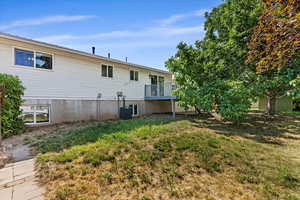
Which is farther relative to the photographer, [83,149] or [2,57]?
[2,57]

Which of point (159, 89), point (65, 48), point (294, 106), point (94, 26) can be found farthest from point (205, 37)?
point (294, 106)

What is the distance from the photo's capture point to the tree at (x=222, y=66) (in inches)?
354

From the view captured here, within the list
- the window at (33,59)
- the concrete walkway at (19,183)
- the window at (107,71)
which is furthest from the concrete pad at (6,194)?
the window at (107,71)

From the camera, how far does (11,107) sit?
7344 millimetres

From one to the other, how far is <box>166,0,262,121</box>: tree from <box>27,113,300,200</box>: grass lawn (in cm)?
284

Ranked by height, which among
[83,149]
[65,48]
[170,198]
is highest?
[65,48]

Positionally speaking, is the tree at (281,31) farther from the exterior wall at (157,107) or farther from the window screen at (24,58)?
the exterior wall at (157,107)

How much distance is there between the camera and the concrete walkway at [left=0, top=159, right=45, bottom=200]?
9.96 ft

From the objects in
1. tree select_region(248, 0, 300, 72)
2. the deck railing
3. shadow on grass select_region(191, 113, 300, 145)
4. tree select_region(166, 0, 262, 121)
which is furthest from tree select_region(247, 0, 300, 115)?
the deck railing

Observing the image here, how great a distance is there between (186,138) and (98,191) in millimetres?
4048

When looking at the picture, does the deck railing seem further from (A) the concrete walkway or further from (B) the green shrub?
(A) the concrete walkway

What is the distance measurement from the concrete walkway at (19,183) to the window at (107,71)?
8.97 m

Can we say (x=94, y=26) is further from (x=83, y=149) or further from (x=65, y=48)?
(x=83, y=149)

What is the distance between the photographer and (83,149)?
4.98 metres
